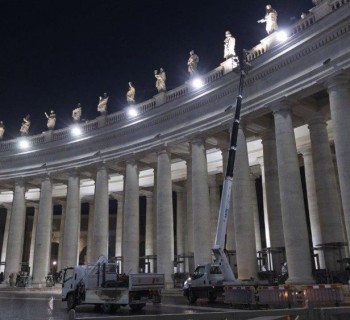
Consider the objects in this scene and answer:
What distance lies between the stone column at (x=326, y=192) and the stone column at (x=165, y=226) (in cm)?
1597

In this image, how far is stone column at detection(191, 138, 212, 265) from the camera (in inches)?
1614

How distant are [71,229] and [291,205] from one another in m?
31.3

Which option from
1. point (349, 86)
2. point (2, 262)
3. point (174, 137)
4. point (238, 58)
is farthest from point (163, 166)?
point (2, 262)

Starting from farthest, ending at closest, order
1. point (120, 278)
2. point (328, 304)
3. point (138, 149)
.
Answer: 1. point (138, 149)
2. point (120, 278)
3. point (328, 304)

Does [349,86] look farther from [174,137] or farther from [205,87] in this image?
[174,137]

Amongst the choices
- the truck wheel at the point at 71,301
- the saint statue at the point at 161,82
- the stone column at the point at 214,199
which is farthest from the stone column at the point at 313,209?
the truck wheel at the point at 71,301

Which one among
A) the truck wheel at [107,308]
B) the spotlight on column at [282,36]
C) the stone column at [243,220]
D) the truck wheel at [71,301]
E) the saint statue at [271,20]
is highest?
the saint statue at [271,20]

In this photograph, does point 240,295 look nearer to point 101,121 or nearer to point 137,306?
point 137,306

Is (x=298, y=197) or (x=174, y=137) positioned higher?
(x=174, y=137)

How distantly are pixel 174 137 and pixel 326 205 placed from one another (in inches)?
710

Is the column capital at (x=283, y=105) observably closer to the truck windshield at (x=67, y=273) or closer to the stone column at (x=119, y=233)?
the truck windshield at (x=67, y=273)

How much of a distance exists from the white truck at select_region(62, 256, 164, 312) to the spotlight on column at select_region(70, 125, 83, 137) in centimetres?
2798

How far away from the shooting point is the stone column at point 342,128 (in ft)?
98.0

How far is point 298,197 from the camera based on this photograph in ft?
111
